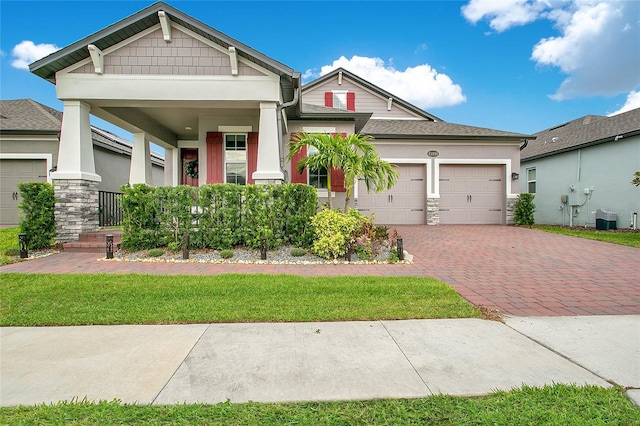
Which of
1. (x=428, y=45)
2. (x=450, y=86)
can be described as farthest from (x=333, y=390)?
(x=450, y=86)

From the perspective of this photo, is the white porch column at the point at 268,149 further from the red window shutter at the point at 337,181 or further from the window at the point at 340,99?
the window at the point at 340,99

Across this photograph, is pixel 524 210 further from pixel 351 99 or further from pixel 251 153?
pixel 251 153

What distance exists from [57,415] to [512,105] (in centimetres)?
2168

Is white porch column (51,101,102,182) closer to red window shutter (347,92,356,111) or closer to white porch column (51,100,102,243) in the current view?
white porch column (51,100,102,243)

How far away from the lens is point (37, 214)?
709cm

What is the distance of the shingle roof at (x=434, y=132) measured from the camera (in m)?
12.6

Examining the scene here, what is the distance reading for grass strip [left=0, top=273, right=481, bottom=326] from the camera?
3342mm

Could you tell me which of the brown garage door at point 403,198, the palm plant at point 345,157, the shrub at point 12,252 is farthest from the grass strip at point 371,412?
the brown garage door at point 403,198

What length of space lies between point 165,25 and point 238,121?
3172 millimetres

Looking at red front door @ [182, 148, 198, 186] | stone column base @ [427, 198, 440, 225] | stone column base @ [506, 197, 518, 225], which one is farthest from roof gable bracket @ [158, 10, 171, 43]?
stone column base @ [506, 197, 518, 225]

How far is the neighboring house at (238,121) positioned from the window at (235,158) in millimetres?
32

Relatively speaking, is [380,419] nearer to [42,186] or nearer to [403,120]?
[42,186]

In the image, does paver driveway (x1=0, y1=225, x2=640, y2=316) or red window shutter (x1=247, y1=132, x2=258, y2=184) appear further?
red window shutter (x1=247, y1=132, x2=258, y2=184)

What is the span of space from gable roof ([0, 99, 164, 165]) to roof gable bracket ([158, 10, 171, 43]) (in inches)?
249
